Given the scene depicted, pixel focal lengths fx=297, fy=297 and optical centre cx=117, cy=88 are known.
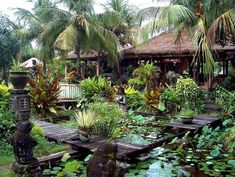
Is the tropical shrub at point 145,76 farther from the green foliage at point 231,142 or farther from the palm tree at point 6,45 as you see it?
the palm tree at point 6,45

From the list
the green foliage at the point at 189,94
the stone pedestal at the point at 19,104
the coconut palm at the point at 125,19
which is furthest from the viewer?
the coconut palm at the point at 125,19

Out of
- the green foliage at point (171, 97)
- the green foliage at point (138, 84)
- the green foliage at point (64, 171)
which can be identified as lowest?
the green foliage at point (64, 171)

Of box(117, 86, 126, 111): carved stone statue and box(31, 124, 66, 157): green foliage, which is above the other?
box(117, 86, 126, 111): carved stone statue

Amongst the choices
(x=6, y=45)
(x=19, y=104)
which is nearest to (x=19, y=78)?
(x=19, y=104)

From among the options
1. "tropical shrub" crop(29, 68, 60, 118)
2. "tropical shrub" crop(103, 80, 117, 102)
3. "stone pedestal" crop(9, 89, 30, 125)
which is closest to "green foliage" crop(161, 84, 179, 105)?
"tropical shrub" crop(103, 80, 117, 102)

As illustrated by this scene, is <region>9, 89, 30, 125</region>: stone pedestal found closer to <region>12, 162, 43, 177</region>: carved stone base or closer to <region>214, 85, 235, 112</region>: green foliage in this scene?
<region>12, 162, 43, 177</region>: carved stone base

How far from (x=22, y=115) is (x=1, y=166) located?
1676 millimetres

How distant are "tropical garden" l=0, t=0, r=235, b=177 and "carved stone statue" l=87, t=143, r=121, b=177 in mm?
11

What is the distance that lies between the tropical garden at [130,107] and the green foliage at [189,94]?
35 mm

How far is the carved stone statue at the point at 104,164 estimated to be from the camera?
3092mm

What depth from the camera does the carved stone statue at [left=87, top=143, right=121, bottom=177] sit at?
122 inches

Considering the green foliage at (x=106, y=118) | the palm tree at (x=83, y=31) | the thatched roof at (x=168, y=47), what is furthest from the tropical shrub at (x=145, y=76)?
the green foliage at (x=106, y=118)

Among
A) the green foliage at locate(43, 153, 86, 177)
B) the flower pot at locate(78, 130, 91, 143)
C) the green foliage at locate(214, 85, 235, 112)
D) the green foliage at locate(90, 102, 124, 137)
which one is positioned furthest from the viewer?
the green foliage at locate(214, 85, 235, 112)

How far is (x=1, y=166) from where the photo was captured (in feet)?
18.0
